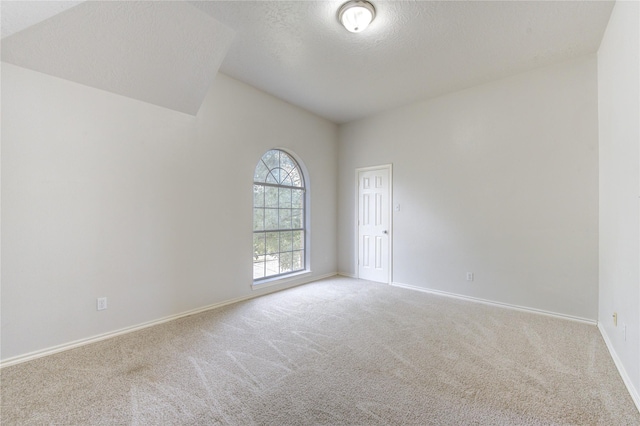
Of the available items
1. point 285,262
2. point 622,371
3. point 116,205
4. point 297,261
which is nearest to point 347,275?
point 297,261

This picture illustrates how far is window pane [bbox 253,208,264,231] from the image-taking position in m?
3.97

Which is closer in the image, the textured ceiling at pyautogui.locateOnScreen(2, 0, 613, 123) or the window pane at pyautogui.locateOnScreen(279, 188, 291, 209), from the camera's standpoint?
the textured ceiling at pyautogui.locateOnScreen(2, 0, 613, 123)

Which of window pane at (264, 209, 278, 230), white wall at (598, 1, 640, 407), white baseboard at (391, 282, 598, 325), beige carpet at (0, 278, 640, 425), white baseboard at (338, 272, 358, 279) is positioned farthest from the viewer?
white baseboard at (338, 272, 358, 279)

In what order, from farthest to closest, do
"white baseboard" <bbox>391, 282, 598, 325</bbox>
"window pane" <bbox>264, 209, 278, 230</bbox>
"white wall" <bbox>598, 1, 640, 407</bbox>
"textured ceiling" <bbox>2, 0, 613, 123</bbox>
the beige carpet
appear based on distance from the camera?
1. "window pane" <bbox>264, 209, 278, 230</bbox>
2. "white baseboard" <bbox>391, 282, 598, 325</bbox>
3. "textured ceiling" <bbox>2, 0, 613, 123</bbox>
4. "white wall" <bbox>598, 1, 640, 407</bbox>
5. the beige carpet

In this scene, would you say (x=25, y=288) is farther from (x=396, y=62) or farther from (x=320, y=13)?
(x=396, y=62)

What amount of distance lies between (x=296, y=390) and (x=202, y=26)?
313cm

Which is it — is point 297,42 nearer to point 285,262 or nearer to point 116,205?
point 116,205

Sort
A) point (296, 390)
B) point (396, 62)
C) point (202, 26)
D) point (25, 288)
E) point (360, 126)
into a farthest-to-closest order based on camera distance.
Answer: point (360, 126) → point (396, 62) → point (202, 26) → point (25, 288) → point (296, 390)

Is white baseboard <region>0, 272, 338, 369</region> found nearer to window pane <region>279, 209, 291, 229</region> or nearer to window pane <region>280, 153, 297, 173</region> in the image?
window pane <region>279, 209, 291, 229</region>

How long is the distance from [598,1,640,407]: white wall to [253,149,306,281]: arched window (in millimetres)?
3718

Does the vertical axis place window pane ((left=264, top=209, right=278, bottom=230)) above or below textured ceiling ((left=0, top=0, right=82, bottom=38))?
below

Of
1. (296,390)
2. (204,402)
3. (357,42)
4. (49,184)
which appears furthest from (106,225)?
(357,42)

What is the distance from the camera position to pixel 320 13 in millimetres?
2326

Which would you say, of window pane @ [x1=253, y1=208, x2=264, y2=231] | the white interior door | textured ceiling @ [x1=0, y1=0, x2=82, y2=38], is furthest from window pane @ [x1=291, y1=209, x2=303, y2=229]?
textured ceiling @ [x1=0, y1=0, x2=82, y2=38]
